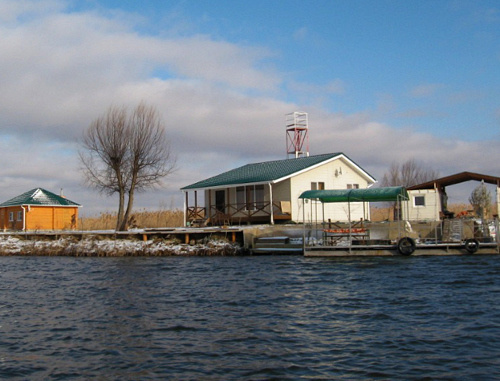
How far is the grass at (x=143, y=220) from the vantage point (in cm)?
4306

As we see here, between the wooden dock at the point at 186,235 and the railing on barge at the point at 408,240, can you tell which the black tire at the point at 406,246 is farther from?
the wooden dock at the point at 186,235

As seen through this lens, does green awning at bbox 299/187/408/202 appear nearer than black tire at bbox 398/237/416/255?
No

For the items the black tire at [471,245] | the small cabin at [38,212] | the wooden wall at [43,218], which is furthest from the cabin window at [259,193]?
the small cabin at [38,212]

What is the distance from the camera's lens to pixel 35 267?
2467 cm

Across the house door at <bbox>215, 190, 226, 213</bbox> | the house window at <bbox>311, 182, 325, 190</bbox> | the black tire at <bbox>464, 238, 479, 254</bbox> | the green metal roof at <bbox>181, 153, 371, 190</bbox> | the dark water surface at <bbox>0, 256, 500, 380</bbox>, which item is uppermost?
the green metal roof at <bbox>181, 153, 371, 190</bbox>

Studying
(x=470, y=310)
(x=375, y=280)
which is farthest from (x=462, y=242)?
(x=470, y=310)

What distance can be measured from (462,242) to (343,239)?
18.5 ft

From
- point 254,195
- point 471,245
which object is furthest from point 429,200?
point 254,195

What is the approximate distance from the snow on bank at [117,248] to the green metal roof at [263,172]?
6411 mm

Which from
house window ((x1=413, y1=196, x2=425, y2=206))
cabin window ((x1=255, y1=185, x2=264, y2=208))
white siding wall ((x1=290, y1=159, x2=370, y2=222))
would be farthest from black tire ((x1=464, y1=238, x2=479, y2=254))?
cabin window ((x1=255, y1=185, x2=264, y2=208))

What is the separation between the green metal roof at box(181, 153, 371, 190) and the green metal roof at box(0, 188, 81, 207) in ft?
51.2

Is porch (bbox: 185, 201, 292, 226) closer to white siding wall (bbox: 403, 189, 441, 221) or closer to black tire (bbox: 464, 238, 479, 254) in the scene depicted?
white siding wall (bbox: 403, 189, 441, 221)

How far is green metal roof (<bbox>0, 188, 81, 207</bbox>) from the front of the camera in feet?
156

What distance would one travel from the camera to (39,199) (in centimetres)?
4809
